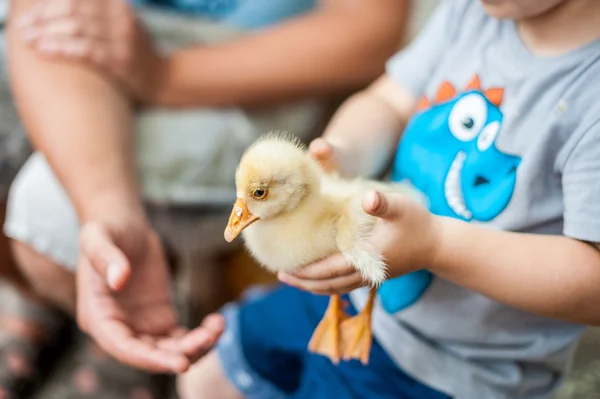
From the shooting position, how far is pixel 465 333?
0.58 meters

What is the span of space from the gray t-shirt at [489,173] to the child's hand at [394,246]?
0.30 ft

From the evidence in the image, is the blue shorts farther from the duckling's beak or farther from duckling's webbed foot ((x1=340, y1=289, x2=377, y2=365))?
the duckling's beak

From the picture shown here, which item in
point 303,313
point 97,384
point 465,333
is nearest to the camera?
point 465,333

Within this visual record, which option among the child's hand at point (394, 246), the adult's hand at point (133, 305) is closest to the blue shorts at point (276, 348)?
the adult's hand at point (133, 305)

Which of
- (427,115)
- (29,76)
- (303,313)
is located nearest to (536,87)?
(427,115)

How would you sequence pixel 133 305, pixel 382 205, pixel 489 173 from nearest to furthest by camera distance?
pixel 382 205, pixel 489 173, pixel 133 305

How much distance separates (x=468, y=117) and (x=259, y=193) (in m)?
0.22

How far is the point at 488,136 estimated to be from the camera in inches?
21.3

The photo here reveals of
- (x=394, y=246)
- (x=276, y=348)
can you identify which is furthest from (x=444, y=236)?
(x=276, y=348)

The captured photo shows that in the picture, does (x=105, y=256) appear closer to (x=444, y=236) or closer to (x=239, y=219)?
(x=239, y=219)

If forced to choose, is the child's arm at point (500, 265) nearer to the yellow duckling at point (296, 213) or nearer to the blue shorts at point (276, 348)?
the yellow duckling at point (296, 213)

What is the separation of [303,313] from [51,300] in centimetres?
53

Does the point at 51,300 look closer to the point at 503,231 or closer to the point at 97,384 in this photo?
the point at 97,384

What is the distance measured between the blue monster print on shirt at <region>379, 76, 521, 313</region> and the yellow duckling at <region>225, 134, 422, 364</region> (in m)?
0.05
